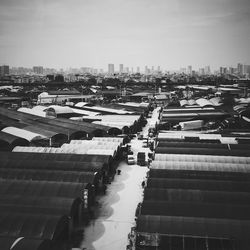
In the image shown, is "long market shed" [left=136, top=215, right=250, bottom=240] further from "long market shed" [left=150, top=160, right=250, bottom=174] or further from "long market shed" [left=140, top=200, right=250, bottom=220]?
"long market shed" [left=150, top=160, right=250, bottom=174]

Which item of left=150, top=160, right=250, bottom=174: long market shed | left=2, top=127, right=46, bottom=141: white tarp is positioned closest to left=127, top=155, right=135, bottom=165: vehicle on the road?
left=150, top=160, right=250, bottom=174: long market shed

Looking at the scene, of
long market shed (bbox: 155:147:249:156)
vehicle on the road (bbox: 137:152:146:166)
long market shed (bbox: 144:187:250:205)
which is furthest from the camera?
vehicle on the road (bbox: 137:152:146:166)

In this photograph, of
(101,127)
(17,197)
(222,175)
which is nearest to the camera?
(17,197)

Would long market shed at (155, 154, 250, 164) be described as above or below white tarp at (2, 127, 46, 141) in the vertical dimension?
below

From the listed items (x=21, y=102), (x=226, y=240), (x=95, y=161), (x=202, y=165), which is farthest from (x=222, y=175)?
(x=21, y=102)

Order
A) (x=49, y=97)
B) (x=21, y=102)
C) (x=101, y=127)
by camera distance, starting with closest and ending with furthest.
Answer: (x=101, y=127) < (x=21, y=102) < (x=49, y=97)

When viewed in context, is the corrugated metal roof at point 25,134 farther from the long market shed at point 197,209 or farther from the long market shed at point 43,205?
the long market shed at point 197,209

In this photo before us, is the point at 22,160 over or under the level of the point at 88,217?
over

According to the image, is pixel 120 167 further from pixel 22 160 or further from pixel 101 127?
pixel 101 127

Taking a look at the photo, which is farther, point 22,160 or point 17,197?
point 22,160

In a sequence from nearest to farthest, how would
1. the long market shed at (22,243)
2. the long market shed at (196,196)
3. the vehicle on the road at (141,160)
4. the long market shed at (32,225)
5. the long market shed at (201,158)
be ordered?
the long market shed at (22,243) → the long market shed at (32,225) → the long market shed at (196,196) → the long market shed at (201,158) → the vehicle on the road at (141,160)

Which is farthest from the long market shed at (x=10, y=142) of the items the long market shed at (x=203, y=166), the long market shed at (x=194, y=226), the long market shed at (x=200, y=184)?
the long market shed at (x=194, y=226)
